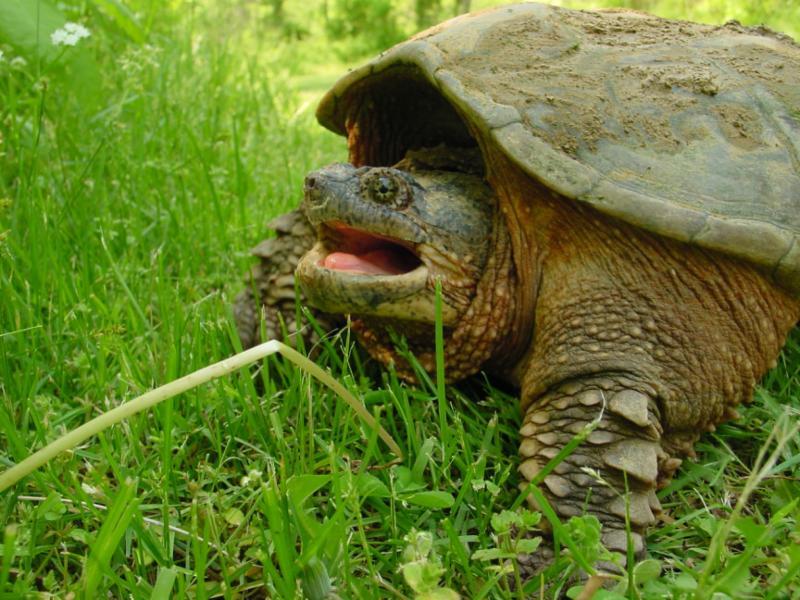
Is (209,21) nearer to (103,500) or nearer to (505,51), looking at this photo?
(505,51)

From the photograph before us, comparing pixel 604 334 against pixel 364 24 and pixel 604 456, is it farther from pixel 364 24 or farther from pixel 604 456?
A: pixel 364 24

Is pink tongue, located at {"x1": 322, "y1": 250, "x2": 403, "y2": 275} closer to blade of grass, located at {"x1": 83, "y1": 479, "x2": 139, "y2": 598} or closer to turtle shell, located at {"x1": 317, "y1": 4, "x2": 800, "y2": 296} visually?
turtle shell, located at {"x1": 317, "y1": 4, "x2": 800, "y2": 296}

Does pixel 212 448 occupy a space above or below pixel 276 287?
below

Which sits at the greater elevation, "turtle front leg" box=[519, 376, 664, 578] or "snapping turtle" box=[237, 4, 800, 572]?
"snapping turtle" box=[237, 4, 800, 572]

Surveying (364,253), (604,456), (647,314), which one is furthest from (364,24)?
(604,456)

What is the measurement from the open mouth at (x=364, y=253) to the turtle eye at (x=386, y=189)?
0.09 m

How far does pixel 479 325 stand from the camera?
1.82 metres

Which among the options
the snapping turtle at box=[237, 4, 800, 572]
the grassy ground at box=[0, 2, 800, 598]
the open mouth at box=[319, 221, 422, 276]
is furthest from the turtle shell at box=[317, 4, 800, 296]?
the grassy ground at box=[0, 2, 800, 598]

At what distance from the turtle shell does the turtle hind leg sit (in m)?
0.53

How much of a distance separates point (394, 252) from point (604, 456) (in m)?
0.76

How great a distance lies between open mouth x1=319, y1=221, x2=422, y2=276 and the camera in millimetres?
1814

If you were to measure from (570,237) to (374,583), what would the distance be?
93cm

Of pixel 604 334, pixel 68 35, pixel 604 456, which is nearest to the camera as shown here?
pixel 604 456

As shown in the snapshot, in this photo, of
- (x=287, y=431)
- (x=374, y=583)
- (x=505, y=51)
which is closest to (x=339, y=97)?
(x=505, y=51)
